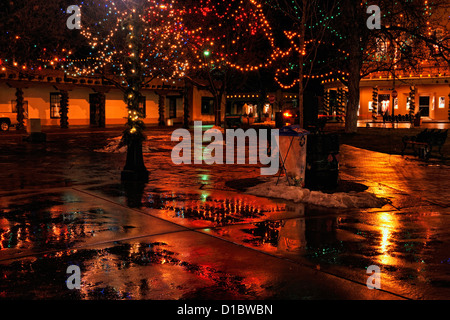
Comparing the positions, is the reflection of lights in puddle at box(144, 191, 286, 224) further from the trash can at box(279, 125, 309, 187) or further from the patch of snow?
the trash can at box(279, 125, 309, 187)

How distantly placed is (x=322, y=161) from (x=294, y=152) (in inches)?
27.4

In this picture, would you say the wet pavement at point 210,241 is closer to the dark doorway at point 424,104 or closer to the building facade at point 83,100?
the building facade at point 83,100

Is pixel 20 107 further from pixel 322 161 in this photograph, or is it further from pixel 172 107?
pixel 322 161

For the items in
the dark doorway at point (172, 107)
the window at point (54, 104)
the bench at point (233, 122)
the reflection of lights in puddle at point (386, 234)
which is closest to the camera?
the reflection of lights in puddle at point (386, 234)

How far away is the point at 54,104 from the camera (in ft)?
146

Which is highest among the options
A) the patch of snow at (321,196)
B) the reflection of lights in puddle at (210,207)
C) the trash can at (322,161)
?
the trash can at (322,161)

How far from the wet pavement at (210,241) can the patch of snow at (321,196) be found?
1.02ft

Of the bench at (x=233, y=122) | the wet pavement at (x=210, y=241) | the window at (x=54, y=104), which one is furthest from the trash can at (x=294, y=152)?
the window at (x=54, y=104)

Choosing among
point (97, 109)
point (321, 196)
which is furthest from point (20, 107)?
point (321, 196)

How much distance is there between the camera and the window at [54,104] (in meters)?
44.0

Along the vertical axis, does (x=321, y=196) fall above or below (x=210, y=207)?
above

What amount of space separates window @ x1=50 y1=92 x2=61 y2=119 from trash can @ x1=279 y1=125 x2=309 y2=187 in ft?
119

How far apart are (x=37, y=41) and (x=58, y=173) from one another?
11.8 meters

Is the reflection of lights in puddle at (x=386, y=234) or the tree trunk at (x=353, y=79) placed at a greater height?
the tree trunk at (x=353, y=79)
